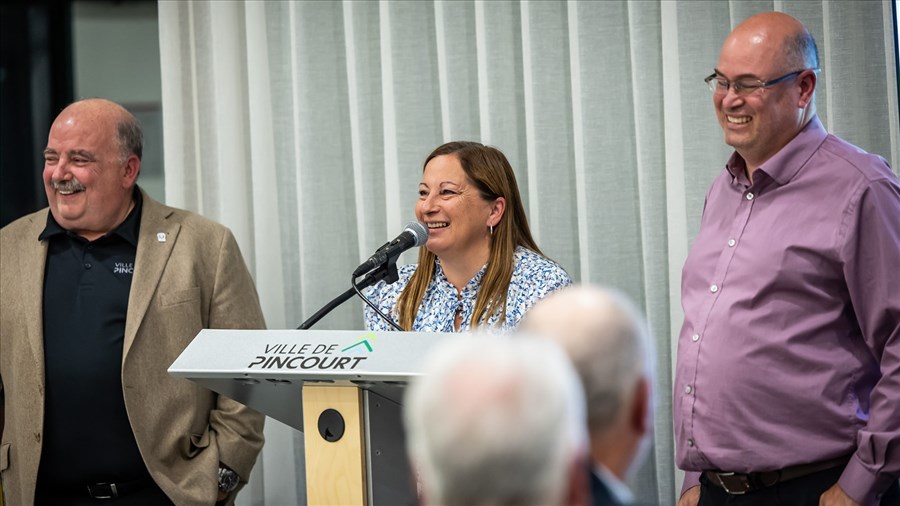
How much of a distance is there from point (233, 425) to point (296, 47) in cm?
135

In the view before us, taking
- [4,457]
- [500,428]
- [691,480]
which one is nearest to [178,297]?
[4,457]

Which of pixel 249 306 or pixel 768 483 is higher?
pixel 249 306

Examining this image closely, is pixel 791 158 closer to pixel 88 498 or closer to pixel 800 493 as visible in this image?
pixel 800 493

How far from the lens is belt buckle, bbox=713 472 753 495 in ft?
7.92

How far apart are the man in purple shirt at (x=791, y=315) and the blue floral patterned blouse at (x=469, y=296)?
1.42 feet

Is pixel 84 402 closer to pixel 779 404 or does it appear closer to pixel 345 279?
pixel 345 279

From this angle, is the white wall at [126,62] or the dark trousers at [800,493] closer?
the dark trousers at [800,493]

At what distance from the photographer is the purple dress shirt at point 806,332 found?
7.55ft

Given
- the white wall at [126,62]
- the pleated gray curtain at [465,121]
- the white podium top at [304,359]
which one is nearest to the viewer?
the white podium top at [304,359]

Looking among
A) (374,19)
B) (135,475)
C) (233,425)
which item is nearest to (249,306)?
(233,425)

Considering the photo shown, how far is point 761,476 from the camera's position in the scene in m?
2.40

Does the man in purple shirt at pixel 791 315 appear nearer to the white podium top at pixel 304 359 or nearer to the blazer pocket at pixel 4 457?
the white podium top at pixel 304 359

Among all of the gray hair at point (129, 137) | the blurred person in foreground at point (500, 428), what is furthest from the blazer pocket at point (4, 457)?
the blurred person in foreground at point (500, 428)

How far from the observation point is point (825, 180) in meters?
2.43
